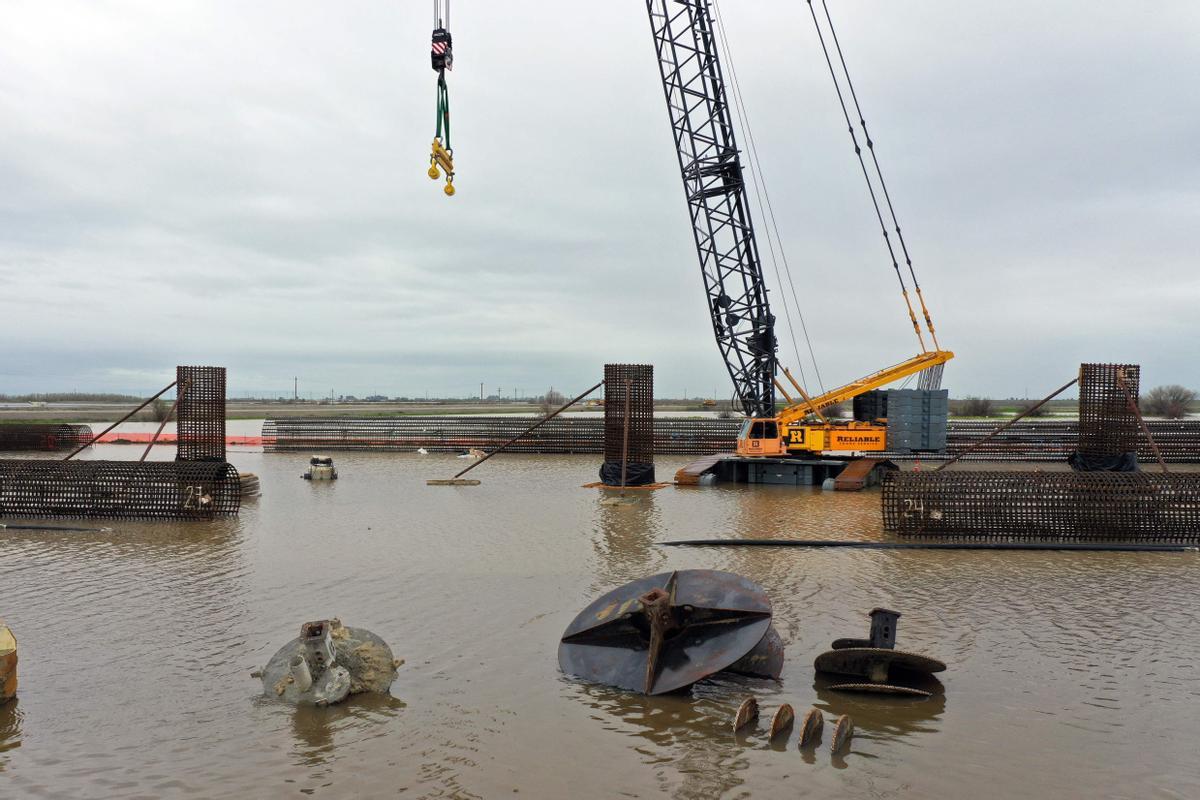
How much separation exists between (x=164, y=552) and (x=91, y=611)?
370 cm

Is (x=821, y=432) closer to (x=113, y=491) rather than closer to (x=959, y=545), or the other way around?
(x=959, y=545)

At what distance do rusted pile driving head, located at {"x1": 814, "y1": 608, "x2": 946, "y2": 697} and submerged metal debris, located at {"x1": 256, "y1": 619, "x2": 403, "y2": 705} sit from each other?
3.57 meters

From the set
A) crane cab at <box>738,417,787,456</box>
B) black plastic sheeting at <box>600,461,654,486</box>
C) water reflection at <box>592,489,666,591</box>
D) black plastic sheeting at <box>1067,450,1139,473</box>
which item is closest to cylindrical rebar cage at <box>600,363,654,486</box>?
black plastic sheeting at <box>600,461,654,486</box>

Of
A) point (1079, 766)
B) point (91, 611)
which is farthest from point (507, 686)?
point (91, 611)

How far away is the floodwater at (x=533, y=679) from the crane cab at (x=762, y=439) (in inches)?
450

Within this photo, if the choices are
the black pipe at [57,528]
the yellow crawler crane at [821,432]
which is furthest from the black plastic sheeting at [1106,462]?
the black pipe at [57,528]

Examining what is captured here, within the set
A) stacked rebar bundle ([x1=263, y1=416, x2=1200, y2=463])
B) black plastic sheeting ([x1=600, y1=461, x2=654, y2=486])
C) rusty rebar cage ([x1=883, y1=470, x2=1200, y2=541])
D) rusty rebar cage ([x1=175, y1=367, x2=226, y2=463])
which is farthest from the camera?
stacked rebar bundle ([x1=263, y1=416, x2=1200, y2=463])

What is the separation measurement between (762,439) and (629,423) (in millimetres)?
4519

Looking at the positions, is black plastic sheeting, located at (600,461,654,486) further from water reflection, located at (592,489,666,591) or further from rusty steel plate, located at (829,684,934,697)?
rusty steel plate, located at (829,684,934,697)

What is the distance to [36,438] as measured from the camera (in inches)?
1401

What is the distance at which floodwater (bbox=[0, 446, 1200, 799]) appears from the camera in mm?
5629

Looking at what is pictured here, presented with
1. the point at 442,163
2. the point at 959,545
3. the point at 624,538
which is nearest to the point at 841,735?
the point at 959,545

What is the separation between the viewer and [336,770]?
5684 millimetres

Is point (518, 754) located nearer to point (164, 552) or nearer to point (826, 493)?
point (164, 552)
